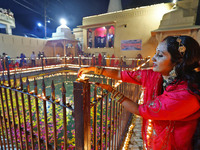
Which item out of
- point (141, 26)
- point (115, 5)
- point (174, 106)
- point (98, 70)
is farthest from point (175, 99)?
point (115, 5)

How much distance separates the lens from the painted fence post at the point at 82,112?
0.91 meters

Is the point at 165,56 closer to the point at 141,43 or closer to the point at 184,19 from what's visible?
the point at 184,19

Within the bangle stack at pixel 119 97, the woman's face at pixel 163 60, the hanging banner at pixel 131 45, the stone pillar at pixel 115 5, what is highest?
the stone pillar at pixel 115 5

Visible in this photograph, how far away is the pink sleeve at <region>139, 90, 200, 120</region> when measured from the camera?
84 cm

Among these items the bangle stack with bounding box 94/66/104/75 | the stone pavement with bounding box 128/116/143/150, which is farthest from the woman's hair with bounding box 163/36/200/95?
the stone pavement with bounding box 128/116/143/150

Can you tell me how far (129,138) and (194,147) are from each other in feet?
5.30

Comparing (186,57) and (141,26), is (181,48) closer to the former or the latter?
(186,57)

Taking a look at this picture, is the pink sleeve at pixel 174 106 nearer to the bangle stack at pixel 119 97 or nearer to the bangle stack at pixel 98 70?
the bangle stack at pixel 119 97

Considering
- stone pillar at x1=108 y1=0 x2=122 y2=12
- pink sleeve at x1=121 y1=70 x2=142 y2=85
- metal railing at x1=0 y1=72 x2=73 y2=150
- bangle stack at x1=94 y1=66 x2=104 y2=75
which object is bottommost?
metal railing at x1=0 y1=72 x2=73 y2=150

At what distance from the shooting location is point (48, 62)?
14008 mm

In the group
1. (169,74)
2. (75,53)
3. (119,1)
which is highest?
(119,1)

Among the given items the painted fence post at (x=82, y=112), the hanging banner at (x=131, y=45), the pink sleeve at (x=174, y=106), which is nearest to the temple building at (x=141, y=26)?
the hanging banner at (x=131, y=45)

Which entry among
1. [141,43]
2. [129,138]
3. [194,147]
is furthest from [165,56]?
[141,43]

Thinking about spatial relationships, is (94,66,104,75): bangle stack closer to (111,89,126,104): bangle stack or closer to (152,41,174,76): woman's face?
(111,89,126,104): bangle stack
